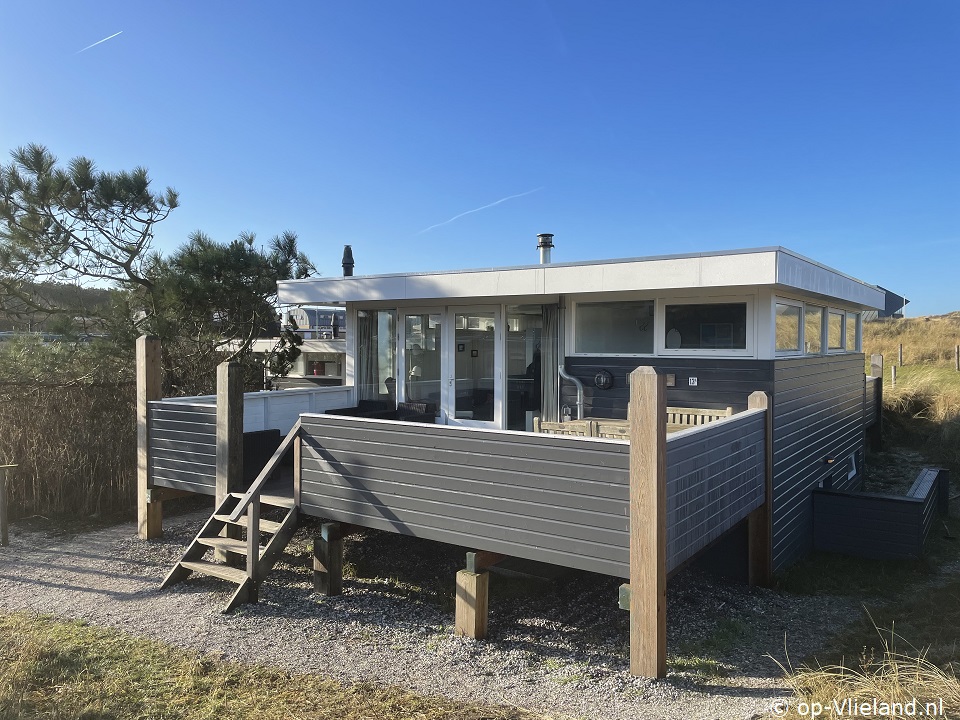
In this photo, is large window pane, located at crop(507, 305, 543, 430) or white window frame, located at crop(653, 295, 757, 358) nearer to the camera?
white window frame, located at crop(653, 295, 757, 358)

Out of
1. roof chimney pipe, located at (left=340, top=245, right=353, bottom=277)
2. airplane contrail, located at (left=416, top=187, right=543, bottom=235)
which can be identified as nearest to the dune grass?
roof chimney pipe, located at (left=340, top=245, right=353, bottom=277)

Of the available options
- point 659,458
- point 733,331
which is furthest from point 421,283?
point 659,458

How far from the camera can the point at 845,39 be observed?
13.7 metres

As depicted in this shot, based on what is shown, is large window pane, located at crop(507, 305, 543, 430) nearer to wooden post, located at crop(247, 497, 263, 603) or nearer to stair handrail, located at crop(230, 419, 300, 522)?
stair handrail, located at crop(230, 419, 300, 522)

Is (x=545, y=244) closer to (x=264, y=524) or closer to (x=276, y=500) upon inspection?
(x=276, y=500)

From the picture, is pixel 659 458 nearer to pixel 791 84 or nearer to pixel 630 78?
pixel 630 78

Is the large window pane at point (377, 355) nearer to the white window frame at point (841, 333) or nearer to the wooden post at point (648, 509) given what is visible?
the wooden post at point (648, 509)

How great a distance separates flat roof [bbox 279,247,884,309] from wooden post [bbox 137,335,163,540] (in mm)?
1933

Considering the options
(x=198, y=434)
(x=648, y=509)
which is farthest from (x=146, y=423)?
(x=648, y=509)

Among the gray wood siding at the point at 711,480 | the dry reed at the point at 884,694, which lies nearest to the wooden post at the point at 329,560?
the gray wood siding at the point at 711,480

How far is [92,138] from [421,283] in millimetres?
5970

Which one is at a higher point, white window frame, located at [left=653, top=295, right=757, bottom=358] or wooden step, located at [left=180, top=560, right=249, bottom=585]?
white window frame, located at [left=653, top=295, right=757, bottom=358]

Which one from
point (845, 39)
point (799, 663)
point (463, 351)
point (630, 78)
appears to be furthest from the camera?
point (630, 78)

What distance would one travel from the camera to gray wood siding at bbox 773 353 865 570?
649 centimetres
